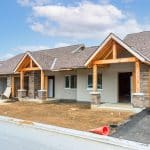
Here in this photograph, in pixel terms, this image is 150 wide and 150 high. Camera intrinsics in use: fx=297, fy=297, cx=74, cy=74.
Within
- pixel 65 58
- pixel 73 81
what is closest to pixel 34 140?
pixel 73 81

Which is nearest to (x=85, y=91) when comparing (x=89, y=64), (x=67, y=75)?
(x=67, y=75)

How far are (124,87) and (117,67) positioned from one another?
337 cm

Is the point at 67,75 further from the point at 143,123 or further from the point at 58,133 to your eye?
the point at 58,133

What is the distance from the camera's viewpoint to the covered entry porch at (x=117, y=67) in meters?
17.8

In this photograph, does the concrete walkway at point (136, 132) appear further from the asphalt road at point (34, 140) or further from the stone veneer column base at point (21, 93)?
the stone veneer column base at point (21, 93)

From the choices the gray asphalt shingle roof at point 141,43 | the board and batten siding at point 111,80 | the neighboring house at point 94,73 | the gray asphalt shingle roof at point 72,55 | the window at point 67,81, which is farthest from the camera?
the window at point 67,81

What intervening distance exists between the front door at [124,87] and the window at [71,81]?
4.43m

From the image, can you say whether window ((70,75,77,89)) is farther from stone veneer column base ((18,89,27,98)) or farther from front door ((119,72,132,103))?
stone veneer column base ((18,89,27,98))

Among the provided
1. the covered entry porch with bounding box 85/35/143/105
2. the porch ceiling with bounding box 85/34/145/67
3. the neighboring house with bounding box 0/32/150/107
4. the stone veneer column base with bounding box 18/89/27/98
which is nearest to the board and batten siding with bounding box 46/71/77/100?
the neighboring house with bounding box 0/32/150/107

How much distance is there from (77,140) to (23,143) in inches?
30.5

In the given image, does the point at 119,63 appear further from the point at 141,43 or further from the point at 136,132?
the point at 136,132

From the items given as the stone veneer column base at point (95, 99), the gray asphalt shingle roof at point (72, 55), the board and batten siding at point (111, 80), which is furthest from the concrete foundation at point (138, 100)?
the board and batten siding at point (111, 80)

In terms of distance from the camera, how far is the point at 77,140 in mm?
3016

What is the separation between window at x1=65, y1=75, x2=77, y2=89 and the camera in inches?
1038
